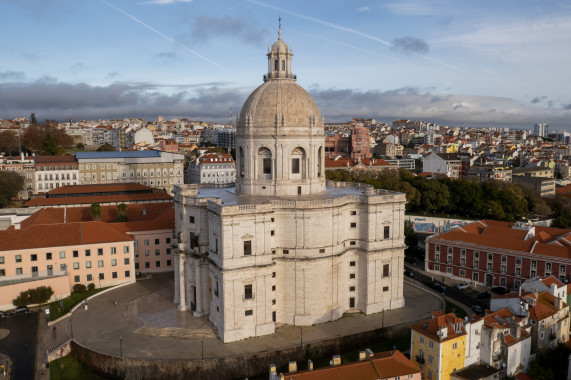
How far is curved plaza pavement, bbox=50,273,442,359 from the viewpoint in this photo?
123 ft

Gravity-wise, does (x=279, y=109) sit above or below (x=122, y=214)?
above

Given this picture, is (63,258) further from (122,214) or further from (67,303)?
(122,214)

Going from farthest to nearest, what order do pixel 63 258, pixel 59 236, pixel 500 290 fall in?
pixel 500 290
pixel 59 236
pixel 63 258

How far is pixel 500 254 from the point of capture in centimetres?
5250

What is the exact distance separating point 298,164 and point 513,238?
2707 centimetres

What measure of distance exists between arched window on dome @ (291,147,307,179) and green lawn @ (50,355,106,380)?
76.3ft

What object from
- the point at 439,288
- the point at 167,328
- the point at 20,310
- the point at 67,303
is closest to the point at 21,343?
the point at 20,310

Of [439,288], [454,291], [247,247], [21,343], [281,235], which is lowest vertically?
[21,343]

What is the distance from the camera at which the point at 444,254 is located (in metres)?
57.2

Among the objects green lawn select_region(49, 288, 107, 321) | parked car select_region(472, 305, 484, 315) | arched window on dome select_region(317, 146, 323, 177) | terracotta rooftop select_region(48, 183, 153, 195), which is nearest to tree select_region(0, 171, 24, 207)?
terracotta rooftop select_region(48, 183, 153, 195)

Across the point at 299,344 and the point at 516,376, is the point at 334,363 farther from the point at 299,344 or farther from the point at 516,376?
the point at 516,376

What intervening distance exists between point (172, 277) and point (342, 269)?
811 inches

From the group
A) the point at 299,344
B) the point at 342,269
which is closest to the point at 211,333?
the point at 299,344

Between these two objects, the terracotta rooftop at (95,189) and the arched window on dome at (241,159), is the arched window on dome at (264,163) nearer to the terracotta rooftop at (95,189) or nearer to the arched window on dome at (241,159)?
the arched window on dome at (241,159)
